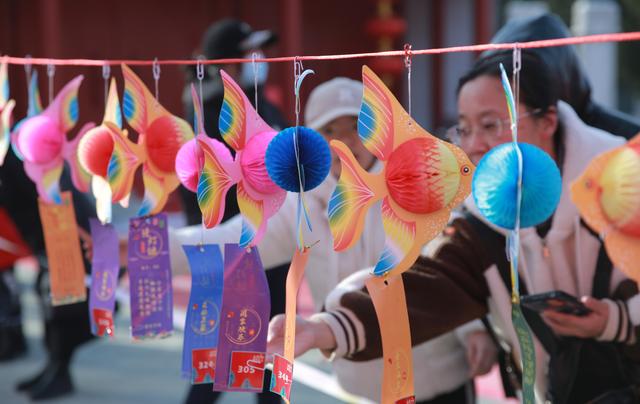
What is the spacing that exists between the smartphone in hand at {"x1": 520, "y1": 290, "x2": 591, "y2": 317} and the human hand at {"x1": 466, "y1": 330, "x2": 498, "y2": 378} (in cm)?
53

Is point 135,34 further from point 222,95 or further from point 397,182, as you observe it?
point 397,182

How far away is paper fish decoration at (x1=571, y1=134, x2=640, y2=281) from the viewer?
50.3 inches

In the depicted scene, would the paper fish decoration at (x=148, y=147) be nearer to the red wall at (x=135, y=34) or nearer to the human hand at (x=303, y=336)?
the human hand at (x=303, y=336)

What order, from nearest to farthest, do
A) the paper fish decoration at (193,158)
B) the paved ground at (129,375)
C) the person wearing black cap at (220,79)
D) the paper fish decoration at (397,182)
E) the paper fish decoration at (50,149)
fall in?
the paper fish decoration at (397,182), the paper fish decoration at (193,158), the paper fish decoration at (50,149), the person wearing black cap at (220,79), the paved ground at (129,375)

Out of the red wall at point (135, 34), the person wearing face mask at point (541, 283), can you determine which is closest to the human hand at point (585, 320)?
the person wearing face mask at point (541, 283)

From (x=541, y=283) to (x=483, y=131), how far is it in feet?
1.20

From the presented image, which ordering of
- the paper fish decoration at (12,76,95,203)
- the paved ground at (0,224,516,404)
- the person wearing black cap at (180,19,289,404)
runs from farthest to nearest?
the paved ground at (0,224,516,404)
the person wearing black cap at (180,19,289,404)
the paper fish decoration at (12,76,95,203)

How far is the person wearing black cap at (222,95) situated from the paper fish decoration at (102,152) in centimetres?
112

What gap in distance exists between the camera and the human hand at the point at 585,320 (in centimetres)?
184

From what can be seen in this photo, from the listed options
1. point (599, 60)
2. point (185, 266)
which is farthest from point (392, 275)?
point (599, 60)

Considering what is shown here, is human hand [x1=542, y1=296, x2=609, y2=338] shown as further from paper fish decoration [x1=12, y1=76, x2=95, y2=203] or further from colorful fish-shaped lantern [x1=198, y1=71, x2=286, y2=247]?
paper fish decoration [x1=12, y1=76, x2=95, y2=203]

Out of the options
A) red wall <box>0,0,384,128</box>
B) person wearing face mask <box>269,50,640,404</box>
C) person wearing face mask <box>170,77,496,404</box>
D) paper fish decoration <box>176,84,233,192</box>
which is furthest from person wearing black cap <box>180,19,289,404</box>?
red wall <box>0,0,384,128</box>

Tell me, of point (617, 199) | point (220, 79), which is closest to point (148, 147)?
point (617, 199)

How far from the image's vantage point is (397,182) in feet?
4.81
